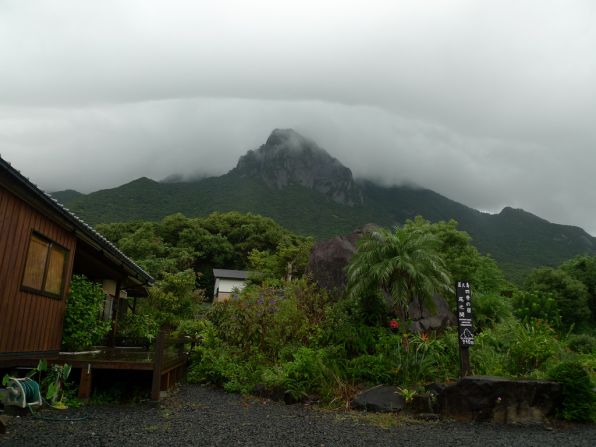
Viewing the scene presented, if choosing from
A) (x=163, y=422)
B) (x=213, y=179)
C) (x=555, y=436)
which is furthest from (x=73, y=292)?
(x=213, y=179)

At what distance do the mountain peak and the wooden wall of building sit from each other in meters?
60.1

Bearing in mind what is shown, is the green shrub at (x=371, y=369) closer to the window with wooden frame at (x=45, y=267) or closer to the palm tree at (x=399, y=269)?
the palm tree at (x=399, y=269)

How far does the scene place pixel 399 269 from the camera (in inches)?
430

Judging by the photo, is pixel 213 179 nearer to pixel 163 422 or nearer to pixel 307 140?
pixel 307 140

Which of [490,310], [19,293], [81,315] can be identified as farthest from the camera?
[490,310]

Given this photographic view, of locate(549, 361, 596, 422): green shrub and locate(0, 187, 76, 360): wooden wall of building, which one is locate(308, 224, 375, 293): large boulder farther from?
locate(0, 187, 76, 360): wooden wall of building

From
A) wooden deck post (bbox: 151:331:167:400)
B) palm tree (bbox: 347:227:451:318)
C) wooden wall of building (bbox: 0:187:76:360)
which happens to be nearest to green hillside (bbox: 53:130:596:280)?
palm tree (bbox: 347:227:451:318)

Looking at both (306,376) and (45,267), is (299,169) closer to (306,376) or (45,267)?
(306,376)

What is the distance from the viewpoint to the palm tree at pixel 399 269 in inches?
425

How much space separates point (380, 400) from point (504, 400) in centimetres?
210

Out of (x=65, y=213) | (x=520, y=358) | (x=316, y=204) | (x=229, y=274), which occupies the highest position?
(x=316, y=204)

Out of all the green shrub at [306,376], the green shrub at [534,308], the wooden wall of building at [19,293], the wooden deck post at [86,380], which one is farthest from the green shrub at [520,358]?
the green shrub at [534,308]

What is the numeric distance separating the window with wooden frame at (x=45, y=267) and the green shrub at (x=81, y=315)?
2.69 ft

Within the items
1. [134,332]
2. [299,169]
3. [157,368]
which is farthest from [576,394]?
[299,169]
